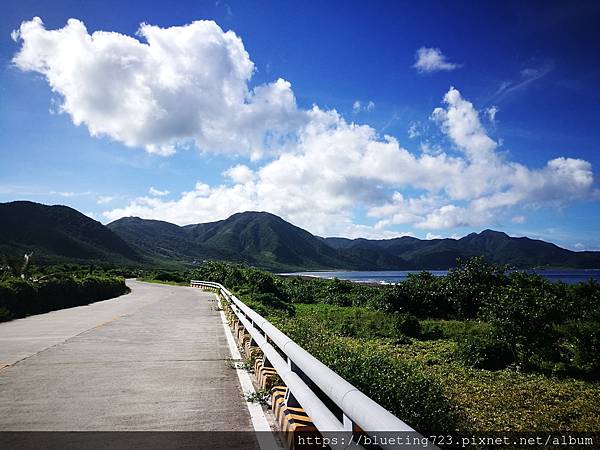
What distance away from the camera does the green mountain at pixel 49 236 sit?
163375mm

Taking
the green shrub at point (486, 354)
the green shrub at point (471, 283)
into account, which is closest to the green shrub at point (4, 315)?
the green shrub at point (486, 354)

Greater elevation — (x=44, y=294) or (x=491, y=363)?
(x=44, y=294)

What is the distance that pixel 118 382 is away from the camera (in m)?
7.46

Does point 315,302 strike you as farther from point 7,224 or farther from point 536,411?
point 7,224

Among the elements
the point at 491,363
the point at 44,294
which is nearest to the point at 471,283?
the point at 491,363

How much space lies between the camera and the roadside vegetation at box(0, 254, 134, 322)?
19.7 meters

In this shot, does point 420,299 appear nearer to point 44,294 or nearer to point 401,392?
point 44,294

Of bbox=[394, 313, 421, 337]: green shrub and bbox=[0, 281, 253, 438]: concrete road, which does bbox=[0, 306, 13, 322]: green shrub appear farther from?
bbox=[394, 313, 421, 337]: green shrub

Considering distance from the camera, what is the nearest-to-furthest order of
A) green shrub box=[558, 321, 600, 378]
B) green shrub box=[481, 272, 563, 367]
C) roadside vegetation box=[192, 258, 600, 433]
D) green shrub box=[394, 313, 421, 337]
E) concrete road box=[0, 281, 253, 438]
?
concrete road box=[0, 281, 253, 438]
roadside vegetation box=[192, 258, 600, 433]
green shrub box=[558, 321, 600, 378]
green shrub box=[481, 272, 563, 367]
green shrub box=[394, 313, 421, 337]

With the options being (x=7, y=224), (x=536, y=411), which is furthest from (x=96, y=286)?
(x=7, y=224)

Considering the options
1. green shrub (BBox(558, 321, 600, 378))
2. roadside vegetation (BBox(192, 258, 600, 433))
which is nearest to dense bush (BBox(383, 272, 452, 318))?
roadside vegetation (BBox(192, 258, 600, 433))

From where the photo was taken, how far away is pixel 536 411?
6.91 meters

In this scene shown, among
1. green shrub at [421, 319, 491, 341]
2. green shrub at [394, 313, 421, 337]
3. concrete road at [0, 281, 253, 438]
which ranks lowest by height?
green shrub at [421, 319, 491, 341]

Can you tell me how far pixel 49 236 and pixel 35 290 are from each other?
562 feet
